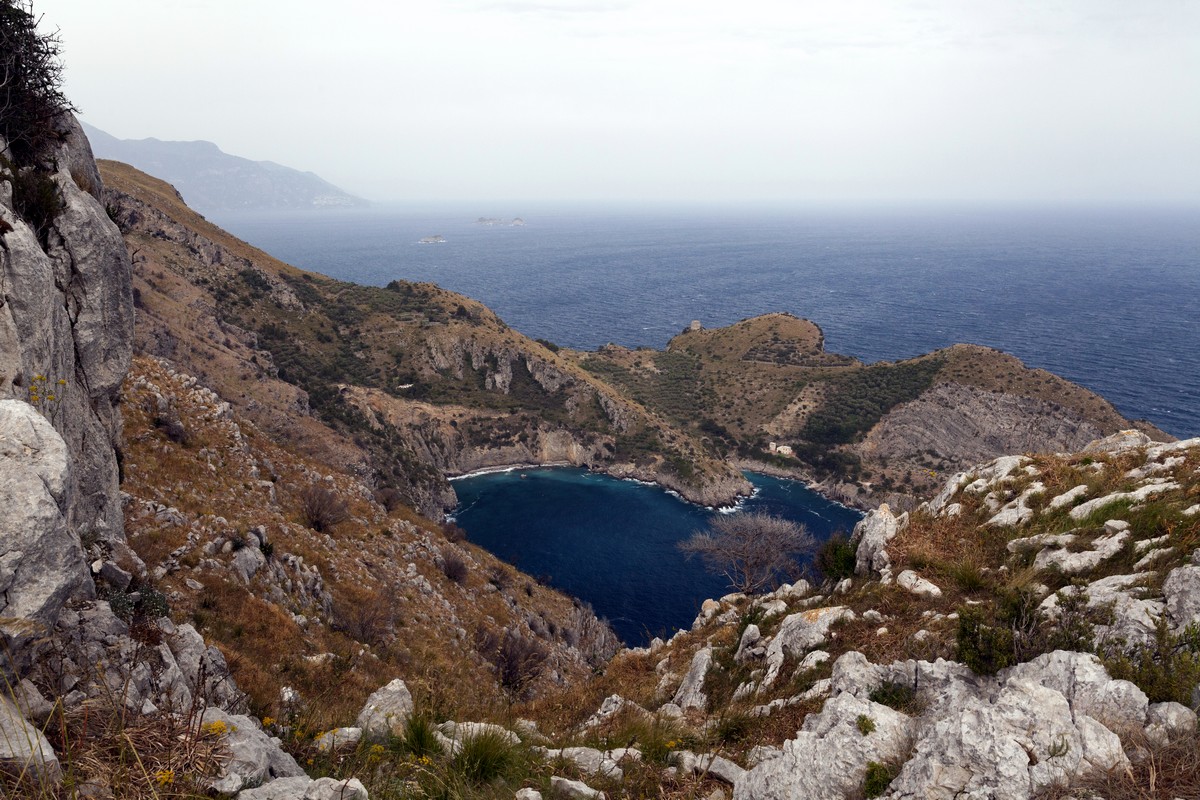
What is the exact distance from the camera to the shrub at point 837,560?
15.4 meters

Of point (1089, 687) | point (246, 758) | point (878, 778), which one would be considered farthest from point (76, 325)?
point (1089, 687)

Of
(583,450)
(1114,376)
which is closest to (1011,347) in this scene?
(1114,376)

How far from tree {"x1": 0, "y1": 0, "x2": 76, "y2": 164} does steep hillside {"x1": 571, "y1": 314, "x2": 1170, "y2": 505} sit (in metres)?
97.6

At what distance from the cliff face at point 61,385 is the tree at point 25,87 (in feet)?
1.88

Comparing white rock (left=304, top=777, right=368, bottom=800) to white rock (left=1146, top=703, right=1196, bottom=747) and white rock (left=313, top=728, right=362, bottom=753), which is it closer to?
white rock (left=313, top=728, right=362, bottom=753)

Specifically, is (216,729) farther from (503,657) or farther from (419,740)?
(503,657)

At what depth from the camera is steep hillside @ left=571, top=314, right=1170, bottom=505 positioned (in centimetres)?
9650

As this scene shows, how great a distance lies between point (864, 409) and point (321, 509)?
4200 inches

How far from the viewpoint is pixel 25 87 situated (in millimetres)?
11250

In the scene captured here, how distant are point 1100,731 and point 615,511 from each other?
8451 cm

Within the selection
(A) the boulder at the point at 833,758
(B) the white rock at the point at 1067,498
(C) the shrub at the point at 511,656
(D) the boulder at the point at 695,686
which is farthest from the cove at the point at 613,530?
(A) the boulder at the point at 833,758

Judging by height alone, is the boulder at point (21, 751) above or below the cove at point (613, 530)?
above

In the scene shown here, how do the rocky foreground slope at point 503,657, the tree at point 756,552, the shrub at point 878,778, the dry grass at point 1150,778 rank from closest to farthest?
1. the dry grass at point 1150,778
2. the rocky foreground slope at point 503,657
3. the shrub at point 878,778
4. the tree at point 756,552

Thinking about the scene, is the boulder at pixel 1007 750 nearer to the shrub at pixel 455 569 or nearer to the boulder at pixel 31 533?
the boulder at pixel 31 533
